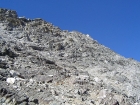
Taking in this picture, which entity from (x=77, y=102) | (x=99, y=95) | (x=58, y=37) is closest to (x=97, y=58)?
(x=58, y=37)

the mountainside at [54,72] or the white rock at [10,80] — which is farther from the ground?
the mountainside at [54,72]

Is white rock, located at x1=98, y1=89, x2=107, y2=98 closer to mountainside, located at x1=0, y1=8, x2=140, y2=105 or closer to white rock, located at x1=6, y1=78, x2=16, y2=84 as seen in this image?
mountainside, located at x1=0, y1=8, x2=140, y2=105

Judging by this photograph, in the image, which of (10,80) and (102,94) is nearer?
(10,80)

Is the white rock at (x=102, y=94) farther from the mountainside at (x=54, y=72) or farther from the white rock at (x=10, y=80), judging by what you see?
the white rock at (x=10, y=80)

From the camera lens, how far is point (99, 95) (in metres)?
12.8

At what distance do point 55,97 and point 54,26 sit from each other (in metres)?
22.8

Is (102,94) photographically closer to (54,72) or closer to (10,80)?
(54,72)

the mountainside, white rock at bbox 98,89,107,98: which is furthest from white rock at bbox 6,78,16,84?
white rock at bbox 98,89,107,98

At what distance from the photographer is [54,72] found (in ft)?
50.0

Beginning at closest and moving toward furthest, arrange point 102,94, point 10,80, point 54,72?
point 10,80, point 102,94, point 54,72

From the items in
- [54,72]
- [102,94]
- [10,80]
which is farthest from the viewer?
[54,72]

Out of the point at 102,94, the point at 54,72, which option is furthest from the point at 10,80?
the point at 102,94

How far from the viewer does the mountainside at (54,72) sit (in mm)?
11399

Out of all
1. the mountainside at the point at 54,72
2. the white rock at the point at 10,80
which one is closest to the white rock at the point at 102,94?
the mountainside at the point at 54,72
